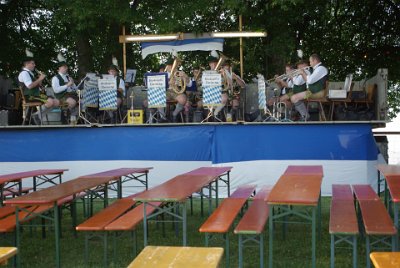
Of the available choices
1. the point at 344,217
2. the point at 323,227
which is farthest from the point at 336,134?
the point at 344,217

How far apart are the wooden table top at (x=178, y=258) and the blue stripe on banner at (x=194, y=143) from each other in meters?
7.51

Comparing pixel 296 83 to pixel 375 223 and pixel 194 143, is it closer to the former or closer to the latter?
pixel 194 143

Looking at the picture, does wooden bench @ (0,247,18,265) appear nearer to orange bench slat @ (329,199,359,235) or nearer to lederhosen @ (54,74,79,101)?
orange bench slat @ (329,199,359,235)

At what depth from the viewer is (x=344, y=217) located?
569 cm

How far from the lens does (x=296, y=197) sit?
502 cm

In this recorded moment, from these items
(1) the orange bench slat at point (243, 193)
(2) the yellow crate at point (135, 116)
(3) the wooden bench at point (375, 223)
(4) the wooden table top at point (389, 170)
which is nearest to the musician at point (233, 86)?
(2) the yellow crate at point (135, 116)

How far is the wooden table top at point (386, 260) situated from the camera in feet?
10.7

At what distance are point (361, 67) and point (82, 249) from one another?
13885mm

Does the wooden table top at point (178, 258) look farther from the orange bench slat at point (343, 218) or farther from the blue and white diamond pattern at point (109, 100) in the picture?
the blue and white diamond pattern at point (109, 100)

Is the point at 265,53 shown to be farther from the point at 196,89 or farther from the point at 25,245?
the point at 25,245

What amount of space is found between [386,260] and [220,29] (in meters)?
15.1

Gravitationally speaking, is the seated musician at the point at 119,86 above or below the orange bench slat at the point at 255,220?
above

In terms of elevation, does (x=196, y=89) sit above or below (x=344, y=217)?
above

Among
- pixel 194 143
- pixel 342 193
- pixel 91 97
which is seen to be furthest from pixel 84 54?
pixel 342 193
